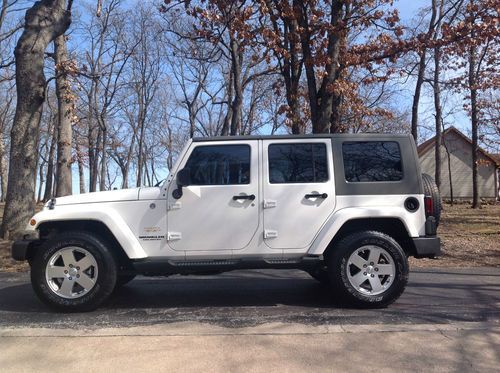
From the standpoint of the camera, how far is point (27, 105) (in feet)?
37.9

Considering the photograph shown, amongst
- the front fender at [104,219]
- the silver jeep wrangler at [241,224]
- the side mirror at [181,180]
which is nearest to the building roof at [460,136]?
the silver jeep wrangler at [241,224]

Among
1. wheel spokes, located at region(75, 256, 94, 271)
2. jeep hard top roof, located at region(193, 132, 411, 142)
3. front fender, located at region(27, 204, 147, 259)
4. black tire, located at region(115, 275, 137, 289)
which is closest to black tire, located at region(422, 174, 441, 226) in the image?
jeep hard top roof, located at region(193, 132, 411, 142)

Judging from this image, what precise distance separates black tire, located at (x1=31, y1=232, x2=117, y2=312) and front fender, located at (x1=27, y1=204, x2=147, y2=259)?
22 centimetres

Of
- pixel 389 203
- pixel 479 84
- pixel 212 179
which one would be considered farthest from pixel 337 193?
pixel 479 84

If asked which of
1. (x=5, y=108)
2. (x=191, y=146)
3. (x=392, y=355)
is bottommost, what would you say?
(x=392, y=355)

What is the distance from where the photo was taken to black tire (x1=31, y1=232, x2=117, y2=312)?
5.59 meters

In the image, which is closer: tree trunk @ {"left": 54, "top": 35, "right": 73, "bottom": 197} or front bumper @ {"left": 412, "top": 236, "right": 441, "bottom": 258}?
front bumper @ {"left": 412, "top": 236, "right": 441, "bottom": 258}

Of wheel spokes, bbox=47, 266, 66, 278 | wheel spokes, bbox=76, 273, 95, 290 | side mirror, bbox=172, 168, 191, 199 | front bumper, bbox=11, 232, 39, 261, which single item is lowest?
wheel spokes, bbox=76, 273, 95, 290

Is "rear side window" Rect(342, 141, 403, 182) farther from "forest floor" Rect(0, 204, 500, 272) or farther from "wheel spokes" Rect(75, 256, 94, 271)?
"forest floor" Rect(0, 204, 500, 272)

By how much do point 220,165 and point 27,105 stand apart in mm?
7591

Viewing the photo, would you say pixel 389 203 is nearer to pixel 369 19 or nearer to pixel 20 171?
pixel 369 19

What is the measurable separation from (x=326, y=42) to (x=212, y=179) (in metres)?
7.42

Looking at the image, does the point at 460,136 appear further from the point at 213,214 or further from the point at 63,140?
the point at 213,214

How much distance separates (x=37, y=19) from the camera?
37.7 ft
